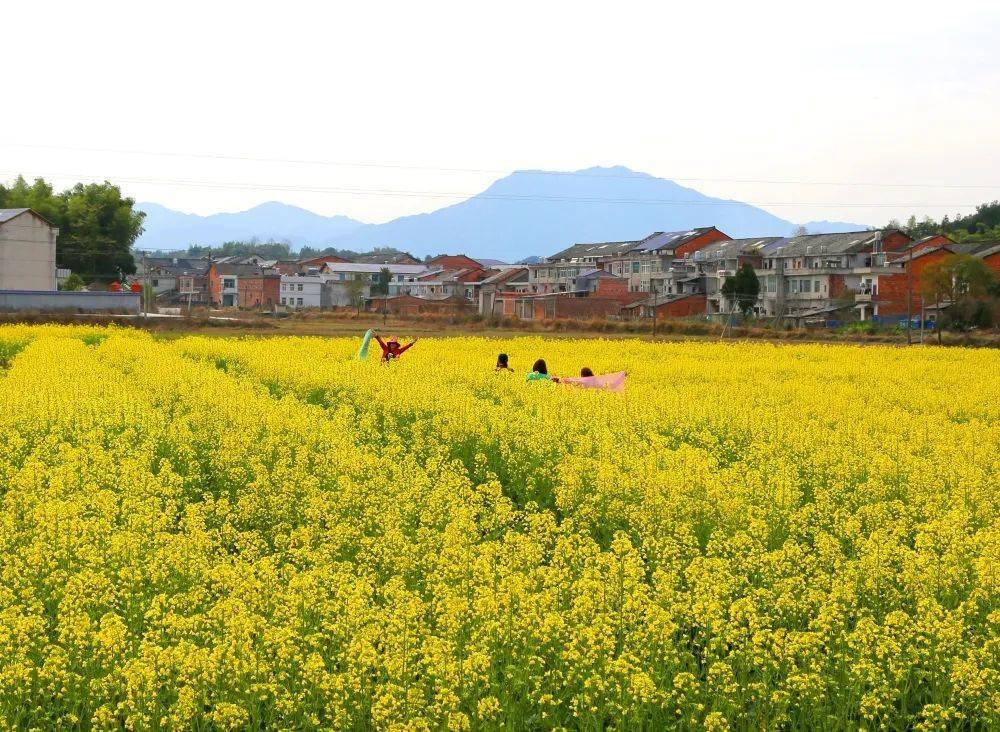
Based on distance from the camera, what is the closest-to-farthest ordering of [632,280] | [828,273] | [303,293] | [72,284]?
[72,284] < [828,273] < [632,280] < [303,293]

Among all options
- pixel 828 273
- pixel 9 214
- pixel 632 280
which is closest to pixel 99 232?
pixel 9 214

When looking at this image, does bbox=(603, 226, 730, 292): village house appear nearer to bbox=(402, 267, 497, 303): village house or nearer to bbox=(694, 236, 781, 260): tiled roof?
bbox=(694, 236, 781, 260): tiled roof

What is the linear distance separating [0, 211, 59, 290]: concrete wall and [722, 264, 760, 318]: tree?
1751 inches

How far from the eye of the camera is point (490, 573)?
6586 millimetres

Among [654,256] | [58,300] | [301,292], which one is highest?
[654,256]

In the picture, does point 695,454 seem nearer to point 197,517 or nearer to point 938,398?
point 197,517

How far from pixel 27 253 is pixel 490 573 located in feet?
230

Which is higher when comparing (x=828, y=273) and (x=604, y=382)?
(x=828, y=273)

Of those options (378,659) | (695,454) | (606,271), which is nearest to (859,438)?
(695,454)

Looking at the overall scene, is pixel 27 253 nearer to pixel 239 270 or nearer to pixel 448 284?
pixel 239 270

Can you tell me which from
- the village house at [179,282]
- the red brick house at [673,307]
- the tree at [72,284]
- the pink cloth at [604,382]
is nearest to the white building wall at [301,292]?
the village house at [179,282]

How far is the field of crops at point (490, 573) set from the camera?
5.35 meters

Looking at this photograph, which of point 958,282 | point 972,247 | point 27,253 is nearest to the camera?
point 958,282

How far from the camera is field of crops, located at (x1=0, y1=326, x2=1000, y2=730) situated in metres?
5.35
